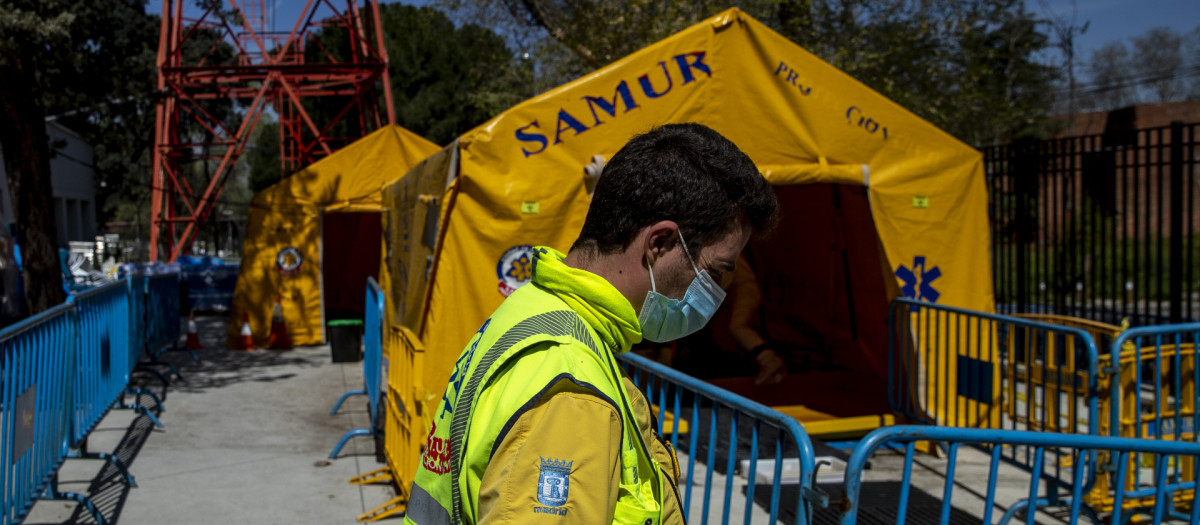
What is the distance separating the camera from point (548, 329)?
56.8 inches

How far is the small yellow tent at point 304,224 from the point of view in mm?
13078

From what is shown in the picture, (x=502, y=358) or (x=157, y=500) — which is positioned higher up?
(x=502, y=358)

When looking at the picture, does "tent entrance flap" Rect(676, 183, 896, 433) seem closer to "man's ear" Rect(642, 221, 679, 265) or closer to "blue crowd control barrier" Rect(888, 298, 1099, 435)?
"blue crowd control barrier" Rect(888, 298, 1099, 435)

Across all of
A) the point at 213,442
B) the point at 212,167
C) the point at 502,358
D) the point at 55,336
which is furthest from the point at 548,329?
the point at 212,167

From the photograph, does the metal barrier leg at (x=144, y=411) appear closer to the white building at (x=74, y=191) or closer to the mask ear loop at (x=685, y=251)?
the mask ear loop at (x=685, y=251)

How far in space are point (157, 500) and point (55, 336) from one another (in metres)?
1.33

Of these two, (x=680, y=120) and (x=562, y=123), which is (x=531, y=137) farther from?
(x=680, y=120)

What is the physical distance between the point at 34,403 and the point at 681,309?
4261 millimetres

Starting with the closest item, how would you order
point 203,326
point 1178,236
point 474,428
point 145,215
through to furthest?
point 474,428 → point 1178,236 → point 203,326 → point 145,215

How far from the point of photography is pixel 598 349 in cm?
148

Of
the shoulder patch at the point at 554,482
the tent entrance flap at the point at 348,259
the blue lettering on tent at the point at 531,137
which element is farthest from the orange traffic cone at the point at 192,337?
the shoulder patch at the point at 554,482

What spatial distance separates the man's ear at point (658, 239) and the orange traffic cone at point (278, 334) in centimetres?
1246

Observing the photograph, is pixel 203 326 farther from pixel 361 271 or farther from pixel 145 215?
pixel 145 215

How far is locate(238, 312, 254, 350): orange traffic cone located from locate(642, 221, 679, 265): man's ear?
1234 cm
